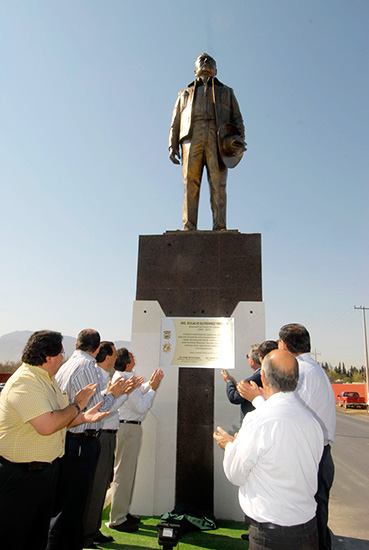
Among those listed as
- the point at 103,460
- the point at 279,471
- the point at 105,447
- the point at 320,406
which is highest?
the point at 320,406

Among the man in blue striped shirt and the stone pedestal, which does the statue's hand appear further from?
the man in blue striped shirt

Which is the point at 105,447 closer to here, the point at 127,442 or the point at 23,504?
the point at 127,442

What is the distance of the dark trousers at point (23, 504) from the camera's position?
2.14 metres

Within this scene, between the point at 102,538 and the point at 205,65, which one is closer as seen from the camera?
the point at 102,538

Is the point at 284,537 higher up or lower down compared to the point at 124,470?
higher up

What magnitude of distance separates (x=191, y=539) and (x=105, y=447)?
1.16 meters

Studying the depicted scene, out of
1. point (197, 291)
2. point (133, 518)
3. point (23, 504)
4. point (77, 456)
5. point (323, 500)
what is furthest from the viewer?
point (197, 291)

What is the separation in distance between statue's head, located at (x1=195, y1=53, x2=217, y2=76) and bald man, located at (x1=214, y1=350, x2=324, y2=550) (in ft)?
16.9

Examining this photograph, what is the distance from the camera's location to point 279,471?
5.82 feet

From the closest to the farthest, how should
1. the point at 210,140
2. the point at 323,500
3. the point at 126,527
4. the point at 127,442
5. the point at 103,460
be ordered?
the point at 323,500
the point at 103,460
the point at 126,527
the point at 127,442
the point at 210,140

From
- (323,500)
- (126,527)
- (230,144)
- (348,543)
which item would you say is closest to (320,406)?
(323,500)

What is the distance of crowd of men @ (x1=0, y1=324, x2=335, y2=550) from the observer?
1789 mm

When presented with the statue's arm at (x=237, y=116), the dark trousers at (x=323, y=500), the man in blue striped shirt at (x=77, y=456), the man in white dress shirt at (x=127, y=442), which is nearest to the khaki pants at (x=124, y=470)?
the man in white dress shirt at (x=127, y=442)

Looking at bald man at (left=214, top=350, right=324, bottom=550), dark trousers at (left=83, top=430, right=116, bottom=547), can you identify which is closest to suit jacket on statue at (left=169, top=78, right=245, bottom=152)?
dark trousers at (left=83, top=430, right=116, bottom=547)
